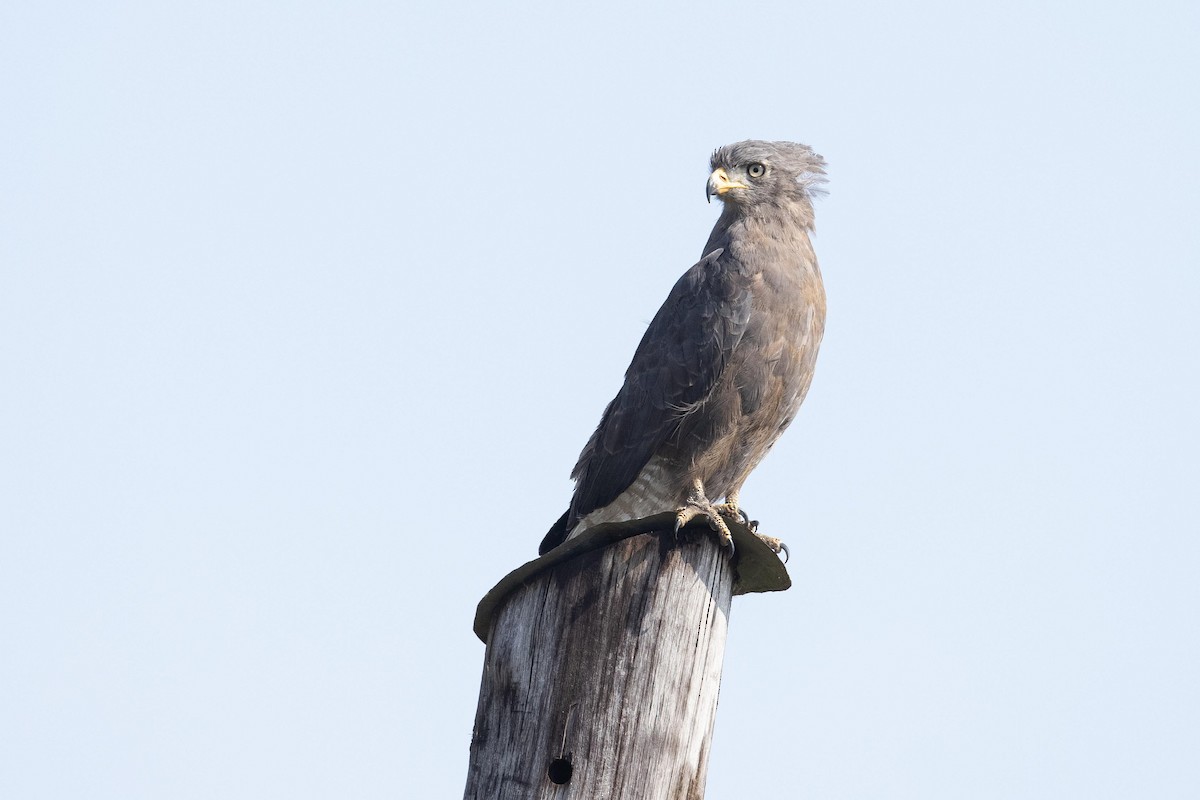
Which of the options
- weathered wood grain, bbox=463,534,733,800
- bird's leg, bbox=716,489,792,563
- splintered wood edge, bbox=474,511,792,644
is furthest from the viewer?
bird's leg, bbox=716,489,792,563

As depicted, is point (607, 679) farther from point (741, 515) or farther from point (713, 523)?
point (741, 515)

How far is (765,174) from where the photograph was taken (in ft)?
21.3

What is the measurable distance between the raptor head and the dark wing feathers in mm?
439

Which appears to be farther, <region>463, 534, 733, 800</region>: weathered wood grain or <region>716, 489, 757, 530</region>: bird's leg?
<region>716, 489, 757, 530</region>: bird's leg

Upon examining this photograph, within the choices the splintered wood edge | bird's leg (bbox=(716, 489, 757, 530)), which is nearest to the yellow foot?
the splintered wood edge

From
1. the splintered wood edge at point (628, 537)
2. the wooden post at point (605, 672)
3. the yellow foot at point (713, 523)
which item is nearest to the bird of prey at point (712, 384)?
the splintered wood edge at point (628, 537)

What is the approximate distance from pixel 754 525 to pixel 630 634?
2125mm

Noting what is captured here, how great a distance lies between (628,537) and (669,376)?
230 centimetres

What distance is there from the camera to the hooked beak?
6434mm

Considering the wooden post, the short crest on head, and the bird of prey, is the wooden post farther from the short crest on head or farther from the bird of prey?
the short crest on head

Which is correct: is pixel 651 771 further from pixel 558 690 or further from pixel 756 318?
pixel 756 318

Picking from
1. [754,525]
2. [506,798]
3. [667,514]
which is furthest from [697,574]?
[754,525]

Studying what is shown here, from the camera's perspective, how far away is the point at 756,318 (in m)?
5.82

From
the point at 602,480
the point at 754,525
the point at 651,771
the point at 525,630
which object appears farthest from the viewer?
the point at 602,480
